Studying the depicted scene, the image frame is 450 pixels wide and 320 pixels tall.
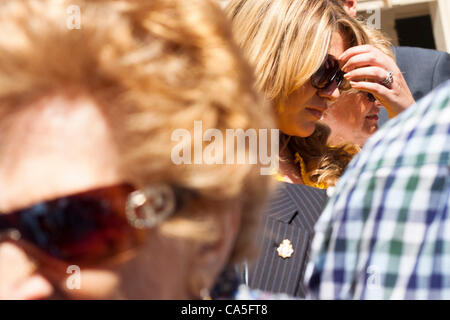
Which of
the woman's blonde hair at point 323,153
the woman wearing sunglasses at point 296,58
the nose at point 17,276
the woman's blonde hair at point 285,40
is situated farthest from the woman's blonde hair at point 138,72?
the woman's blonde hair at point 323,153

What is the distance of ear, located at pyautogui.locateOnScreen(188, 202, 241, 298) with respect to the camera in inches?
31.7

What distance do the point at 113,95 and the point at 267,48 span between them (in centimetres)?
128

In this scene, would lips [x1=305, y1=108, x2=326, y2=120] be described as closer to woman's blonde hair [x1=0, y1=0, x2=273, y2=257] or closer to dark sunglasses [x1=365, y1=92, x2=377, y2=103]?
dark sunglasses [x1=365, y1=92, x2=377, y2=103]

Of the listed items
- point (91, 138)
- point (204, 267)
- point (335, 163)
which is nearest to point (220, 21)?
point (91, 138)

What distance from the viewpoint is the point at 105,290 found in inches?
28.7

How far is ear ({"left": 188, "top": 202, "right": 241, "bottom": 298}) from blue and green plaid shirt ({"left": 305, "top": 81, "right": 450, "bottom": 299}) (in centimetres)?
19

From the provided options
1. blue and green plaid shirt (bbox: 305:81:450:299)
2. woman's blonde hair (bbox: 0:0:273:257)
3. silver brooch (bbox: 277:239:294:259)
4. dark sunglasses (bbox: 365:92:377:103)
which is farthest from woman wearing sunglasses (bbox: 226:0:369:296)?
woman's blonde hair (bbox: 0:0:273:257)

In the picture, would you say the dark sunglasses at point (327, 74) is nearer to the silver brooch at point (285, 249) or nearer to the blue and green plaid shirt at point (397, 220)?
the silver brooch at point (285, 249)

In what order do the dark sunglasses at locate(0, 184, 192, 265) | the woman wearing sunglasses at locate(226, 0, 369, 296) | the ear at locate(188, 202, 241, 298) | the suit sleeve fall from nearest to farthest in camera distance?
the dark sunglasses at locate(0, 184, 192, 265), the ear at locate(188, 202, 241, 298), the woman wearing sunglasses at locate(226, 0, 369, 296), the suit sleeve

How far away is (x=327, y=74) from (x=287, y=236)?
65 centimetres

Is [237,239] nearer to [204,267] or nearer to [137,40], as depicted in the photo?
[204,267]

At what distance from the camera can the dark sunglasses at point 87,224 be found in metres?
0.70

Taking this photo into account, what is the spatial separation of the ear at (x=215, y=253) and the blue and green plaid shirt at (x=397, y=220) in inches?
7.4

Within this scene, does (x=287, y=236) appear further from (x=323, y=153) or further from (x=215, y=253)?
(x=215, y=253)
